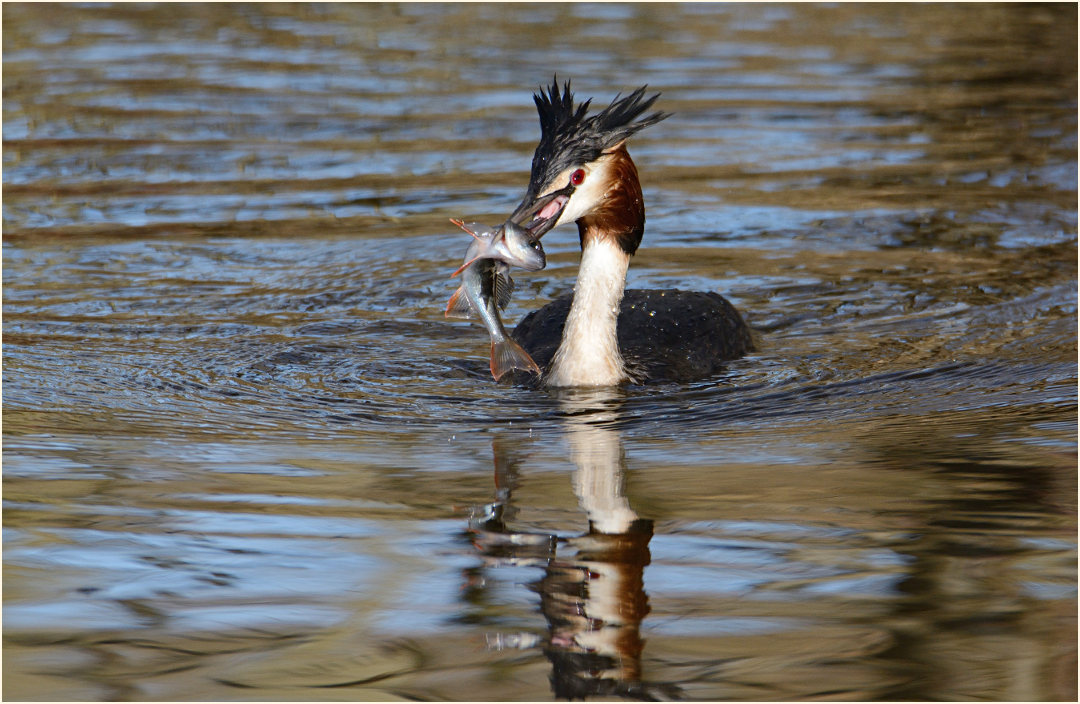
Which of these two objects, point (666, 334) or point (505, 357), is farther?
point (666, 334)

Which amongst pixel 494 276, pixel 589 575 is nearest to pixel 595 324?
pixel 494 276

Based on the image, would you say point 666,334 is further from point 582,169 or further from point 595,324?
point 582,169

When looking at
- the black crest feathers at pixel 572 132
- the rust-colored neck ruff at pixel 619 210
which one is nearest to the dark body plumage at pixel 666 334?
the rust-colored neck ruff at pixel 619 210

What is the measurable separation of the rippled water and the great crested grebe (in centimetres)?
24

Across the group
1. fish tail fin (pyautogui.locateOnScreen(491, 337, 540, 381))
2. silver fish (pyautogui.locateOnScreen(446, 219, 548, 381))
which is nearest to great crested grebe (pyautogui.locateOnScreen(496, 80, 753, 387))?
silver fish (pyautogui.locateOnScreen(446, 219, 548, 381))

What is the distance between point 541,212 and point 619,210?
0.51 meters

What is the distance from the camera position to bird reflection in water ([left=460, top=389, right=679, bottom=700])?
4.29 metres

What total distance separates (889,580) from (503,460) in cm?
190

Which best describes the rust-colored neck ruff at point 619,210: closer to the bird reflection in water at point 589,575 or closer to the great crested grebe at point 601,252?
the great crested grebe at point 601,252

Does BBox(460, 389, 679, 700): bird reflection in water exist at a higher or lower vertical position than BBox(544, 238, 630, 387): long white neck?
lower

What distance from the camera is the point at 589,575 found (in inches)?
193

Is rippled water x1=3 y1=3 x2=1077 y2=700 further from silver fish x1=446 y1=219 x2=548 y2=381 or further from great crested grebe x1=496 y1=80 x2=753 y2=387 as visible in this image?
silver fish x1=446 y1=219 x2=548 y2=381

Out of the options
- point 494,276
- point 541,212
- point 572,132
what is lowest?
point 494,276

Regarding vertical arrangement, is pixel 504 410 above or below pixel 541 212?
below
